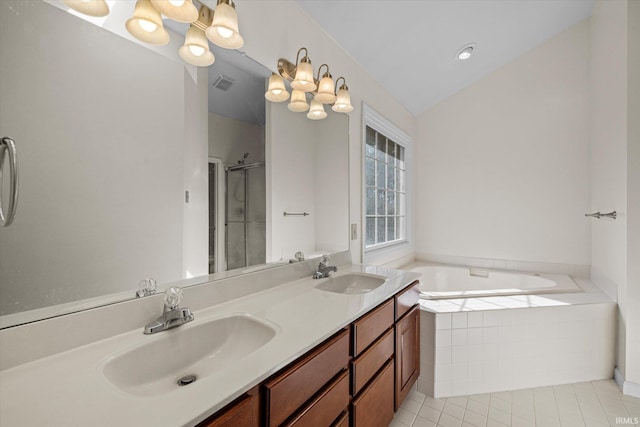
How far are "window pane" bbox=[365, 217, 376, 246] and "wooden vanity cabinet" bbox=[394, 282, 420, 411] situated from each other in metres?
0.92

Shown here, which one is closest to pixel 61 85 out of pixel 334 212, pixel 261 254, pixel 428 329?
pixel 261 254

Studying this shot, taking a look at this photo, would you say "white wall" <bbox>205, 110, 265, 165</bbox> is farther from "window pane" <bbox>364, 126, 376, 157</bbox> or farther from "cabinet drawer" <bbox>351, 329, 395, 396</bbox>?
"window pane" <bbox>364, 126, 376, 157</bbox>

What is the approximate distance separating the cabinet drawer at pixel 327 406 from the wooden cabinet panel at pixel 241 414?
159 mm

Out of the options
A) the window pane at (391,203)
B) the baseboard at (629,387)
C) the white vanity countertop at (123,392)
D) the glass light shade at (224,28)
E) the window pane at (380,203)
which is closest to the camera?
the white vanity countertop at (123,392)

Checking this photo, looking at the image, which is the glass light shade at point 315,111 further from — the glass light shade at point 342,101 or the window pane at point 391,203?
the window pane at point 391,203

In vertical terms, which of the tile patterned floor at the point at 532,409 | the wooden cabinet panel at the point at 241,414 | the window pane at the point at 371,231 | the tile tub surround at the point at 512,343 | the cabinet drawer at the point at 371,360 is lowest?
the tile patterned floor at the point at 532,409

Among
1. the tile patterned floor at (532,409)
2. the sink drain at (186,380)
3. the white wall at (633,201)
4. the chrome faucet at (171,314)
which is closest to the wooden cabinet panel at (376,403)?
the tile patterned floor at (532,409)

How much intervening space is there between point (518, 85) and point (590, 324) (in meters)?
2.29

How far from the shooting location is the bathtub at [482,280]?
102 inches

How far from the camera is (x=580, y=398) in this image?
6.14ft

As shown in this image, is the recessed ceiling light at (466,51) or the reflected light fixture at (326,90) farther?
the recessed ceiling light at (466,51)

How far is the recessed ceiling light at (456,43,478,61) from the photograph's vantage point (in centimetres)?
252

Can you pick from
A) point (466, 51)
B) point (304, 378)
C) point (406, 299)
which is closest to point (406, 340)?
point (406, 299)

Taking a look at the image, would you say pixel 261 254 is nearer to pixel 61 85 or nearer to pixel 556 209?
pixel 61 85
